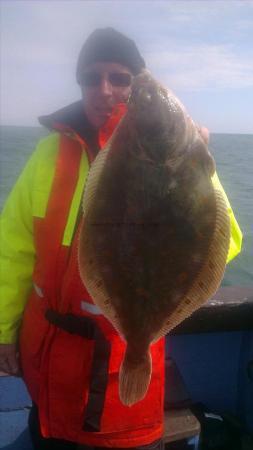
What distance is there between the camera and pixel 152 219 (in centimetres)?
191

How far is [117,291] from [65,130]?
1053 millimetres

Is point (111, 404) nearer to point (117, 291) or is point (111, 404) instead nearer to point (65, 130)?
point (117, 291)

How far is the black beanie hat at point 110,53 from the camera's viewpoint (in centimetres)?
264

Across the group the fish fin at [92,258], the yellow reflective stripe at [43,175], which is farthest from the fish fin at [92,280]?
the yellow reflective stripe at [43,175]

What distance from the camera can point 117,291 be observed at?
2006mm

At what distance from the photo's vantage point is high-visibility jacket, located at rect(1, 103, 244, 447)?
2.41 metres

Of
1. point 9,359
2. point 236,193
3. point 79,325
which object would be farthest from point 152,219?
point 236,193

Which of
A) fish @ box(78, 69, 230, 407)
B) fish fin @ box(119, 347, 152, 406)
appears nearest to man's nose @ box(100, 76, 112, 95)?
fish @ box(78, 69, 230, 407)

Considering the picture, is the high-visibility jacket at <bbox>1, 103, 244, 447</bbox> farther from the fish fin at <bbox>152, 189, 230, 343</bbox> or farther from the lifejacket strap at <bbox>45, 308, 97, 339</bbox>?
the fish fin at <bbox>152, 189, 230, 343</bbox>

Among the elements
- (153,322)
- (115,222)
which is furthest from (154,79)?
(153,322)

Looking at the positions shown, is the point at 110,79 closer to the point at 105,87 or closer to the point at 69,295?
the point at 105,87

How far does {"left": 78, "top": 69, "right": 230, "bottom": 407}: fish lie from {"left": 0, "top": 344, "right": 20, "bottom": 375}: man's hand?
962 millimetres

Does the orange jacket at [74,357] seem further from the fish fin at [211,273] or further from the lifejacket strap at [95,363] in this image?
the fish fin at [211,273]

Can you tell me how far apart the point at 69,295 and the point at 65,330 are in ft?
0.59
